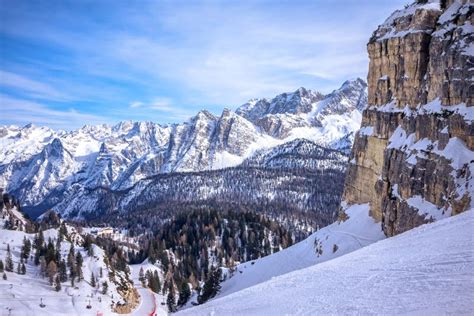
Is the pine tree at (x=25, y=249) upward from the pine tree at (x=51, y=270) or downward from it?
upward

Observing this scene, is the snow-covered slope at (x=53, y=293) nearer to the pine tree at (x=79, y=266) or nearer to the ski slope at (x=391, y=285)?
the pine tree at (x=79, y=266)

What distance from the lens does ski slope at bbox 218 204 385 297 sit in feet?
257

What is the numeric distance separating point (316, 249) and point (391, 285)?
236 feet

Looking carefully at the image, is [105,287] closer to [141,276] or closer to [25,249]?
[25,249]

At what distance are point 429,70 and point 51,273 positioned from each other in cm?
10526

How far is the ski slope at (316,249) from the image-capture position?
78.3 meters

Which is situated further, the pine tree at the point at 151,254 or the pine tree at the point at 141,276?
the pine tree at the point at 151,254

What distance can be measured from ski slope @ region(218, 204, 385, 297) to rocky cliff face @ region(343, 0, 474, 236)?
399 cm

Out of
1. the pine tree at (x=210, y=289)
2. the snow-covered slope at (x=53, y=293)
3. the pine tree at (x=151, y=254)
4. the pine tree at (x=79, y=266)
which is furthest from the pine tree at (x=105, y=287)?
the pine tree at (x=151, y=254)

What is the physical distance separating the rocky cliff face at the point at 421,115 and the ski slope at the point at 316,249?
399 centimetres

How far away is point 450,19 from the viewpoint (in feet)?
204

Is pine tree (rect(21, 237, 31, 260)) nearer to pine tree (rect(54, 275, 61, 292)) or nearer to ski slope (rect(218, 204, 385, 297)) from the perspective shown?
pine tree (rect(54, 275, 61, 292))

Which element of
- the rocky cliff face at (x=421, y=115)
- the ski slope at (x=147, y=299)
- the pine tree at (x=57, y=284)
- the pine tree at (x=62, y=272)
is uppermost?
the rocky cliff face at (x=421, y=115)

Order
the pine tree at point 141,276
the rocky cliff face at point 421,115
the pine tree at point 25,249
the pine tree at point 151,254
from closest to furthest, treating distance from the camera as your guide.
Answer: the rocky cliff face at point 421,115 < the pine tree at point 25,249 < the pine tree at point 141,276 < the pine tree at point 151,254
